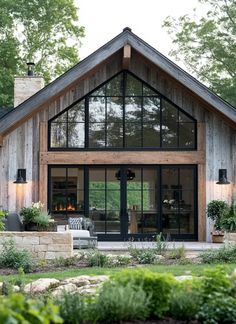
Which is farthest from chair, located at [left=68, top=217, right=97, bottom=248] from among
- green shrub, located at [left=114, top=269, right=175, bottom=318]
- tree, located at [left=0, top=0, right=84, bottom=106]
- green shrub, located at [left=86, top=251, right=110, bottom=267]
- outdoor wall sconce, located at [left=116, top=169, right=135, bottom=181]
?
tree, located at [left=0, top=0, right=84, bottom=106]

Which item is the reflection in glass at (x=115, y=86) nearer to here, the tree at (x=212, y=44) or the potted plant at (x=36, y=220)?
the potted plant at (x=36, y=220)

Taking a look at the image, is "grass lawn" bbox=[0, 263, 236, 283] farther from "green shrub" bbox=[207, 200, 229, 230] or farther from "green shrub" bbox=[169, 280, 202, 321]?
"green shrub" bbox=[207, 200, 229, 230]

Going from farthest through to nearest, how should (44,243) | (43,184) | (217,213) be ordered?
(43,184), (217,213), (44,243)

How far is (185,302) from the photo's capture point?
5.18 m

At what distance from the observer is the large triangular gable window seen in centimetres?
1602

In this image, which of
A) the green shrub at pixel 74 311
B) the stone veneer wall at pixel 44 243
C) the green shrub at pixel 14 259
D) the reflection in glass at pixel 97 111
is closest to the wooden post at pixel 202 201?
the reflection in glass at pixel 97 111

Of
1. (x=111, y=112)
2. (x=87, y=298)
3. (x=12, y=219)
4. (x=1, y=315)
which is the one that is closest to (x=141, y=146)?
(x=111, y=112)

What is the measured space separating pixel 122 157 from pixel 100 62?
248 centimetres

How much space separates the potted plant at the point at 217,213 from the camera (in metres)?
15.2

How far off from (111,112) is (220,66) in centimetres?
1167

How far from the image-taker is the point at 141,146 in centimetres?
1598

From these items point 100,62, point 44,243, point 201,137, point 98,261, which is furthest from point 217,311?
point 201,137

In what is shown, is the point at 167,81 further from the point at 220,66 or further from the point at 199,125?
the point at 220,66

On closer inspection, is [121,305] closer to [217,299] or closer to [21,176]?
[217,299]
